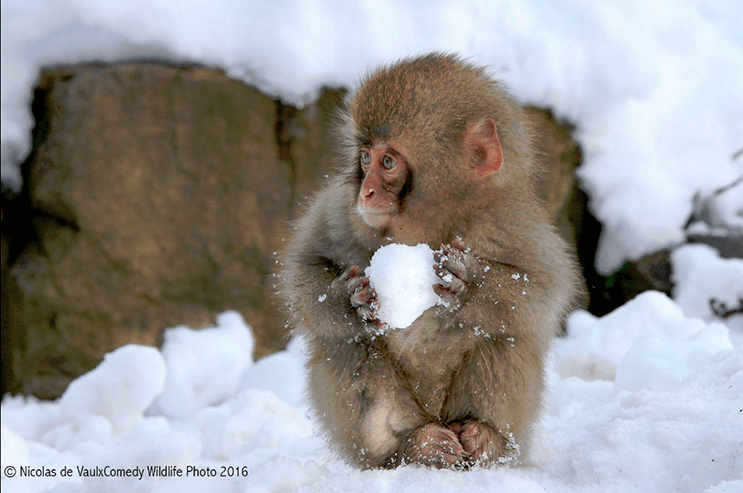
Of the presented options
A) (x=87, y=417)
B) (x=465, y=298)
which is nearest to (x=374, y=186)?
(x=465, y=298)

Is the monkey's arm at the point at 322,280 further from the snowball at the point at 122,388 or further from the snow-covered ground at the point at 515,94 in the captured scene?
the snowball at the point at 122,388

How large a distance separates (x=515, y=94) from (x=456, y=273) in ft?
4.84

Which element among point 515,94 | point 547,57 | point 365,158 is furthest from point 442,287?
point 547,57

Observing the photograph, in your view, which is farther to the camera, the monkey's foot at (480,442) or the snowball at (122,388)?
the snowball at (122,388)

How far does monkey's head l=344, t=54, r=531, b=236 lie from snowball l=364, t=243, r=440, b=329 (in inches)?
6.3

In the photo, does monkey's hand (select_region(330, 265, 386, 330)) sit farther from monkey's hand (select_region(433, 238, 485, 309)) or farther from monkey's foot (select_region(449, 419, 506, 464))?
monkey's foot (select_region(449, 419, 506, 464))

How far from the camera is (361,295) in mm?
2035

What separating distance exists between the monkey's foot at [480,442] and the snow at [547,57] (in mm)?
2766

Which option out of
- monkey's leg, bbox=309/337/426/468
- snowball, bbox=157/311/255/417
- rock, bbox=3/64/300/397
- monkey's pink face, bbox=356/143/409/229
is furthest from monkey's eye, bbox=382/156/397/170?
rock, bbox=3/64/300/397

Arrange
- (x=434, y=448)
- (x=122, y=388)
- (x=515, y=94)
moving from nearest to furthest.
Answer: (x=434, y=448) → (x=515, y=94) → (x=122, y=388)

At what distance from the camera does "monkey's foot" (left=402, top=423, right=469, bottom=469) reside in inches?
80.4


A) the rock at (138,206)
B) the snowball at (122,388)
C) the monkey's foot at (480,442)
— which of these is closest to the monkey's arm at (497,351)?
the monkey's foot at (480,442)

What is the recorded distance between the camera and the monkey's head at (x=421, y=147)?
207cm

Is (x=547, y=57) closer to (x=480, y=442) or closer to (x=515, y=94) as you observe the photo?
(x=515, y=94)
